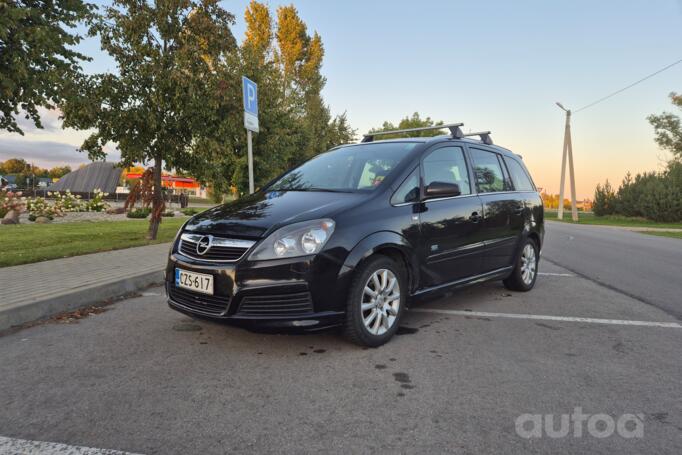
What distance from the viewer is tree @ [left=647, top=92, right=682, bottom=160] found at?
46.2m

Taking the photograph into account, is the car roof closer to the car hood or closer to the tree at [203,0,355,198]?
the car hood

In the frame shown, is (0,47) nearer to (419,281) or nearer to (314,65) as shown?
(419,281)

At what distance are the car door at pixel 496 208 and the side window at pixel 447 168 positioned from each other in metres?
0.21

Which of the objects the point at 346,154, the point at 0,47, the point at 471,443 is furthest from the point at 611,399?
Answer: the point at 0,47

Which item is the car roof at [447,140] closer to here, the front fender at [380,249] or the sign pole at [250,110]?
the front fender at [380,249]

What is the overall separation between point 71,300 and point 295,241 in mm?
2910

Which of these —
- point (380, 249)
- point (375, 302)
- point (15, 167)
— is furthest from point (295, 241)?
point (15, 167)

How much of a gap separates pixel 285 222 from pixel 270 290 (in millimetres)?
502

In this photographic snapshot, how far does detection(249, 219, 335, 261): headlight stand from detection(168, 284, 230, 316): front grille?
413 millimetres

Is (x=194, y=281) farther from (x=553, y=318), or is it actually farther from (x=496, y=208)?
(x=553, y=318)

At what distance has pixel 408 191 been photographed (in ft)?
13.5

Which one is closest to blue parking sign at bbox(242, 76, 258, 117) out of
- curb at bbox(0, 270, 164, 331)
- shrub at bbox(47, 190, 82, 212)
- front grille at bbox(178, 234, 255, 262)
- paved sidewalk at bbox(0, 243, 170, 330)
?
paved sidewalk at bbox(0, 243, 170, 330)

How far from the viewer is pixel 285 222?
344cm

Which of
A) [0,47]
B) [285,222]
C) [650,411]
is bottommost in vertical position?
[650,411]
